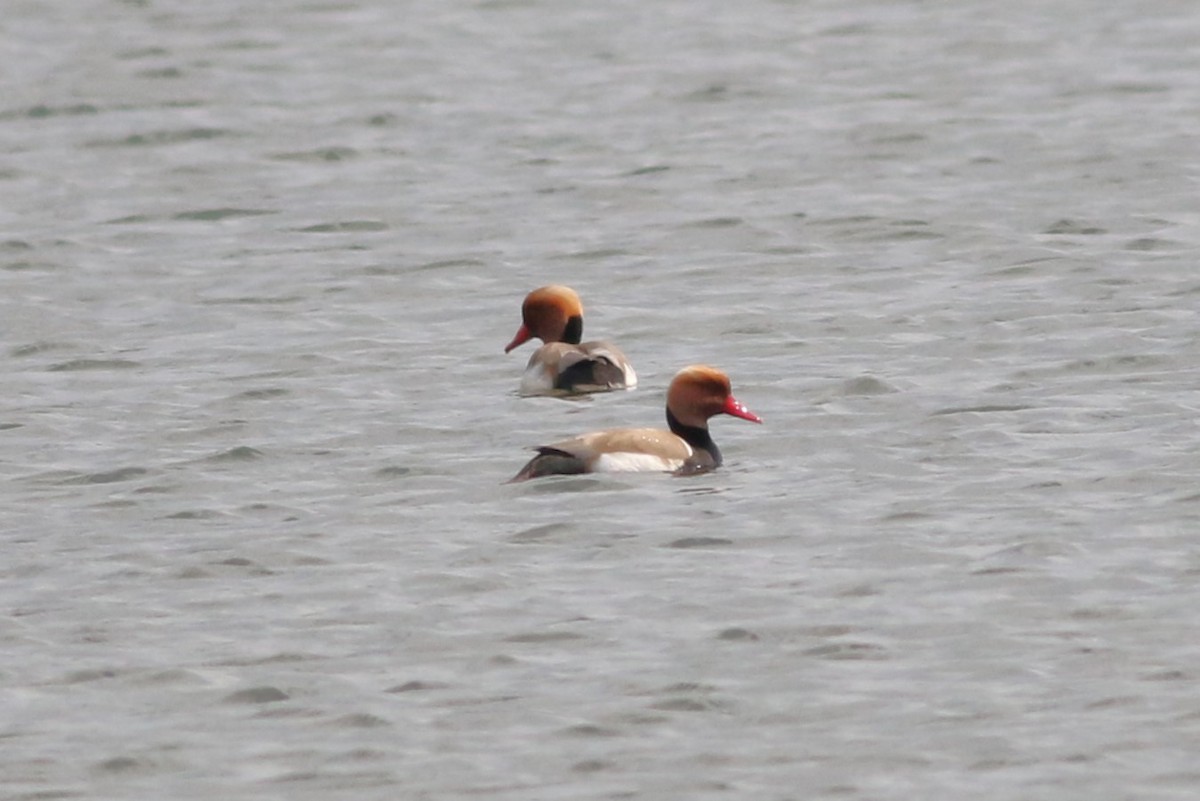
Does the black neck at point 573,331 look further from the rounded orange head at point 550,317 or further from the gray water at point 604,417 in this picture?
the gray water at point 604,417

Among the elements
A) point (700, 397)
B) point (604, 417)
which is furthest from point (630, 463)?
point (604, 417)

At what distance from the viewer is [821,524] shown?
1211 cm

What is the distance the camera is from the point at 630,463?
42.8ft

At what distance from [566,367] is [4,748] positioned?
644 cm

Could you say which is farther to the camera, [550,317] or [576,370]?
[550,317]

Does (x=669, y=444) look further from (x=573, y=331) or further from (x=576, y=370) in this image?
(x=573, y=331)

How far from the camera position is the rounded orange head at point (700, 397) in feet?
44.5

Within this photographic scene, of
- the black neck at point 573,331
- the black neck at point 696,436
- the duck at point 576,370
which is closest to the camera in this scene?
the black neck at point 696,436

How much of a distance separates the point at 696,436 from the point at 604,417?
1518 mm

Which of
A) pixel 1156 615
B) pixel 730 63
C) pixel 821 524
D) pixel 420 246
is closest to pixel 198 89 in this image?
pixel 730 63

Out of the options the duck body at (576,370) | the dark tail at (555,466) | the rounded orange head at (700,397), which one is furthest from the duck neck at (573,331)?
the dark tail at (555,466)

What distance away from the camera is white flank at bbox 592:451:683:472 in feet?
42.6

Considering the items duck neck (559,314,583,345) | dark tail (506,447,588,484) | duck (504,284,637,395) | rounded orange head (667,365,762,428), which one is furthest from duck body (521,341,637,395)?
dark tail (506,447,588,484)

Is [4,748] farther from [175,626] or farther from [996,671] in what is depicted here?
[996,671]
